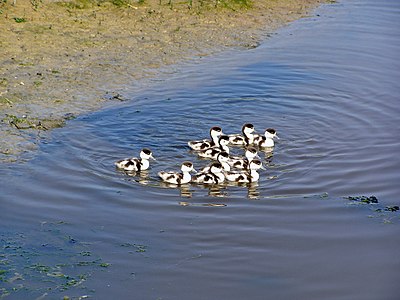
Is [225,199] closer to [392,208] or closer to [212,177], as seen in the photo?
[212,177]

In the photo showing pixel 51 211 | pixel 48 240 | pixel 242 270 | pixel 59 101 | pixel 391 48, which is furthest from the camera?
pixel 391 48

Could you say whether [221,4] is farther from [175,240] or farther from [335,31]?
[175,240]

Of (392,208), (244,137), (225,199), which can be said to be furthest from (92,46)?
(392,208)

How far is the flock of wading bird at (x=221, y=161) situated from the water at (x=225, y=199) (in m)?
0.19

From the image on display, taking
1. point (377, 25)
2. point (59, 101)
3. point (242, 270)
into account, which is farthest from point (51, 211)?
point (377, 25)

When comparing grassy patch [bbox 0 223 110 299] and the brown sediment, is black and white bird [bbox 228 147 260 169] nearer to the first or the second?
the brown sediment

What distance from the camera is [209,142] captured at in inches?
467

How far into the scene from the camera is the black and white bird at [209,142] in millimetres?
11825

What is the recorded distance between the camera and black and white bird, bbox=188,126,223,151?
38.8 feet

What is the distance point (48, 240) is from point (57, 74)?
235 inches

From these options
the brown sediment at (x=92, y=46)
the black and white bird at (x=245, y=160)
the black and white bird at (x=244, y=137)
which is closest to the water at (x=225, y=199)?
the black and white bird at (x=245, y=160)

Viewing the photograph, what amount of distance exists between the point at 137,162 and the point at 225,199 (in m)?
1.41

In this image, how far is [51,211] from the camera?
9.33m

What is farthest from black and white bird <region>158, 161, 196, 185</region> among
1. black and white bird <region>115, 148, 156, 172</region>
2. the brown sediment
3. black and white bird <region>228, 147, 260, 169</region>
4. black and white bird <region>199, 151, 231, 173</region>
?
the brown sediment
